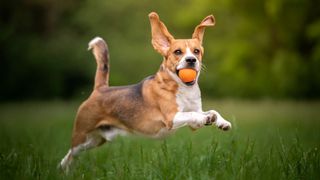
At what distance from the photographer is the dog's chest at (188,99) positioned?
671 cm

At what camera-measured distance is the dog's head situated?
645 centimetres

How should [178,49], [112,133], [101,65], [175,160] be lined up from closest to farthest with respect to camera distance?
[175,160] < [178,49] < [112,133] < [101,65]

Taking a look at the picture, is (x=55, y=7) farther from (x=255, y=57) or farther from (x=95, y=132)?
(x=95, y=132)

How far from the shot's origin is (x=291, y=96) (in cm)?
2103

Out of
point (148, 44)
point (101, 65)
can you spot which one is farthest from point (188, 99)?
point (148, 44)

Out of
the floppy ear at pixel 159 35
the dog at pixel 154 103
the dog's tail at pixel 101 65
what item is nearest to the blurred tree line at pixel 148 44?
the dog's tail at pixel 101 65

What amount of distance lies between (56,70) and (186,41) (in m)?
17.0

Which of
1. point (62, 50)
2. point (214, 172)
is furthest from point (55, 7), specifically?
point (214, 172)

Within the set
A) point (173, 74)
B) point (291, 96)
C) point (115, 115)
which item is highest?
point (173, 74)

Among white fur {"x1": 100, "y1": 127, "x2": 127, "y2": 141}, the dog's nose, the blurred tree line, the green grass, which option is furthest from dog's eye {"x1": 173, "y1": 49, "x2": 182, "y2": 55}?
the blurred tree line

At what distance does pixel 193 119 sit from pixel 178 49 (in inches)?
29.6

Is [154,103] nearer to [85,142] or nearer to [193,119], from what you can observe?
[193,119]

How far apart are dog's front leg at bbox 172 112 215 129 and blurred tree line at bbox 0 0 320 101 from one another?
12.7 m

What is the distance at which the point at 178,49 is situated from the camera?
6594 mm
